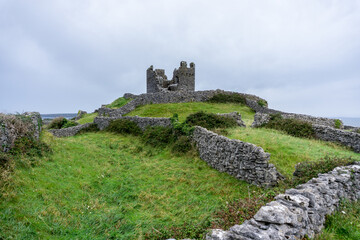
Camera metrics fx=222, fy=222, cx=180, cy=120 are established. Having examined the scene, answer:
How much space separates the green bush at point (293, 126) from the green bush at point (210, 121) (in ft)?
12.6

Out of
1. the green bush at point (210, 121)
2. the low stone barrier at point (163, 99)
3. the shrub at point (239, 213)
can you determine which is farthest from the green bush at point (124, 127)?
the shrub at point (239, 213)

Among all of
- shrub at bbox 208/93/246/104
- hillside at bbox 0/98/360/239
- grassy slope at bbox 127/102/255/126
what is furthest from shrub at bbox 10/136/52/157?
shrub at bbox 208/93/246/104

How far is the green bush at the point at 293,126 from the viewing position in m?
18.8

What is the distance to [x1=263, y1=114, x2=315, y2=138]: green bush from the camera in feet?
61.6

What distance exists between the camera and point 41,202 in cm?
893

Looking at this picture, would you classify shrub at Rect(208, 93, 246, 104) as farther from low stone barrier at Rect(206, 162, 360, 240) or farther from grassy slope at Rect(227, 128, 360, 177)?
low stone barrier at Rect(206, 162, 360, 240)

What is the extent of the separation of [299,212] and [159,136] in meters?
16.3

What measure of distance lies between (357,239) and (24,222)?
32.4 feet

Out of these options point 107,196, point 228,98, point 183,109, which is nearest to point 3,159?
point 107,196

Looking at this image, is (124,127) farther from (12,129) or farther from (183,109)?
(12,129)

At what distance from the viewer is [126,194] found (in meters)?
11.2

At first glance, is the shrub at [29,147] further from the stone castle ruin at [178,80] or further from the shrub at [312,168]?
the stone castle ruin at [178,80]

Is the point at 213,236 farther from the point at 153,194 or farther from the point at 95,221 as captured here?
the point at 153,194

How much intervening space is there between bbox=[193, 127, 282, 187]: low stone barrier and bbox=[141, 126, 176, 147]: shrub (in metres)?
4.93
